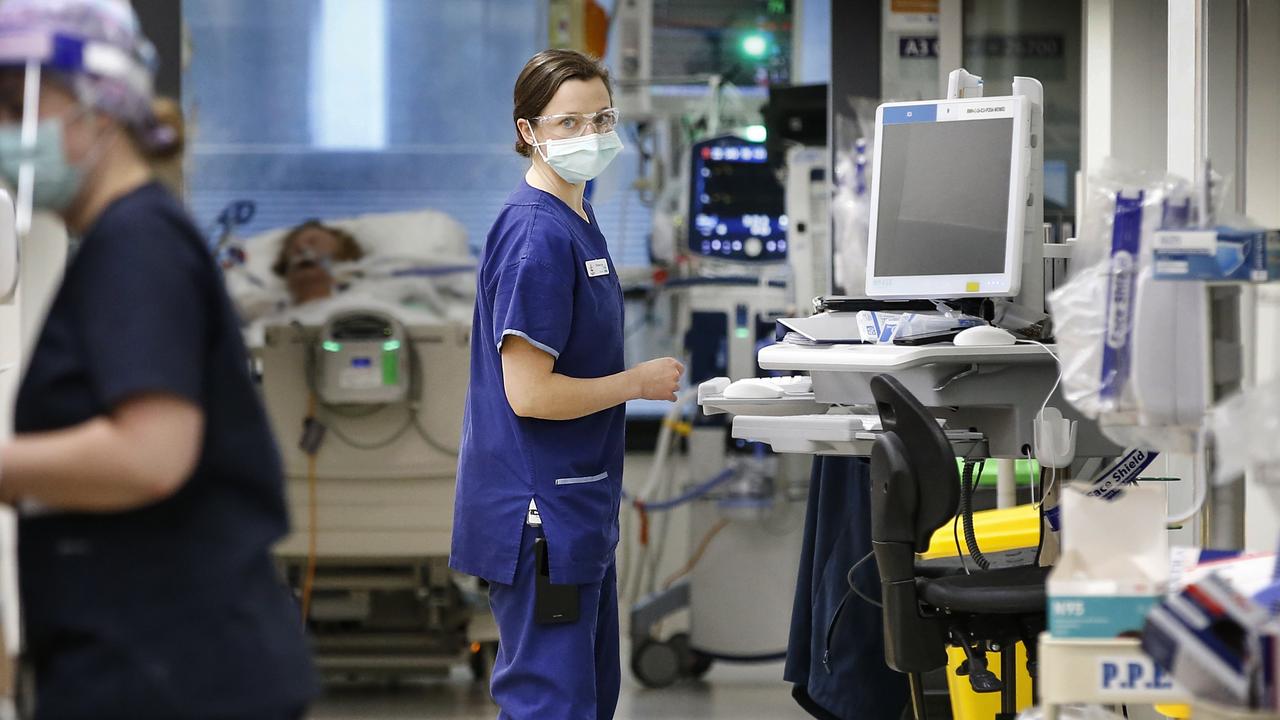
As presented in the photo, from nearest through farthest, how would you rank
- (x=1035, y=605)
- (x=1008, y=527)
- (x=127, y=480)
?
1. (x=127, y=480)
2. (x=1035, y=605)
3. (x=1008, y=527)

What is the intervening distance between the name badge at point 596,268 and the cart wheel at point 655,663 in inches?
97.6

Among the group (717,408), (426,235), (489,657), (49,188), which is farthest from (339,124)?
(49,188)

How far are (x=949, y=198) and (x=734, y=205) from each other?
Answer: 2155mm

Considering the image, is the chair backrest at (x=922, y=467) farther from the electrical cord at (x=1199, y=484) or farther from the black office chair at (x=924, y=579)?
the electrical cord at (x=1199, y=484)

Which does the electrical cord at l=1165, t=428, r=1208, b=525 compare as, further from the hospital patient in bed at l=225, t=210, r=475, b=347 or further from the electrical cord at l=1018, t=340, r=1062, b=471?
the hospital patient in bed at l=225, t=210, r=475, b=347

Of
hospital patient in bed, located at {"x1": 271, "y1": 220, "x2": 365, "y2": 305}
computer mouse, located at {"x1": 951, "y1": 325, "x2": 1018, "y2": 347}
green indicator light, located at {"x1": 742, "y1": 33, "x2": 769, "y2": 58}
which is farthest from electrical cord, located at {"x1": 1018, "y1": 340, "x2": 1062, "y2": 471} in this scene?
green indicator light, located at {"x1": 742, "y1": 33, "x2": 769, "y2": 58}

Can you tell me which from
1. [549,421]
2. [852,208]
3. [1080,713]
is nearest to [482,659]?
[852,208]

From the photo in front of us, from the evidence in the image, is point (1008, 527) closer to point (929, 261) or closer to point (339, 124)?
point (929, 261)

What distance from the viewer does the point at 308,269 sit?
4555 millimetres

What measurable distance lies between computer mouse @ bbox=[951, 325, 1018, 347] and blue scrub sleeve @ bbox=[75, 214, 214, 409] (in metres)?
1.48

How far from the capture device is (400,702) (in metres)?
4.50

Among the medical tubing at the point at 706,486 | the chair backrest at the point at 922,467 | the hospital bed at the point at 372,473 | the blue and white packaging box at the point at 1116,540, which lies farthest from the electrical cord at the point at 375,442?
the blue and white packaging box at the point at 1116,540

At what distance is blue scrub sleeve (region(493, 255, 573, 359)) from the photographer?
232cm

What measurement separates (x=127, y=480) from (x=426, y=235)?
11.4ft
